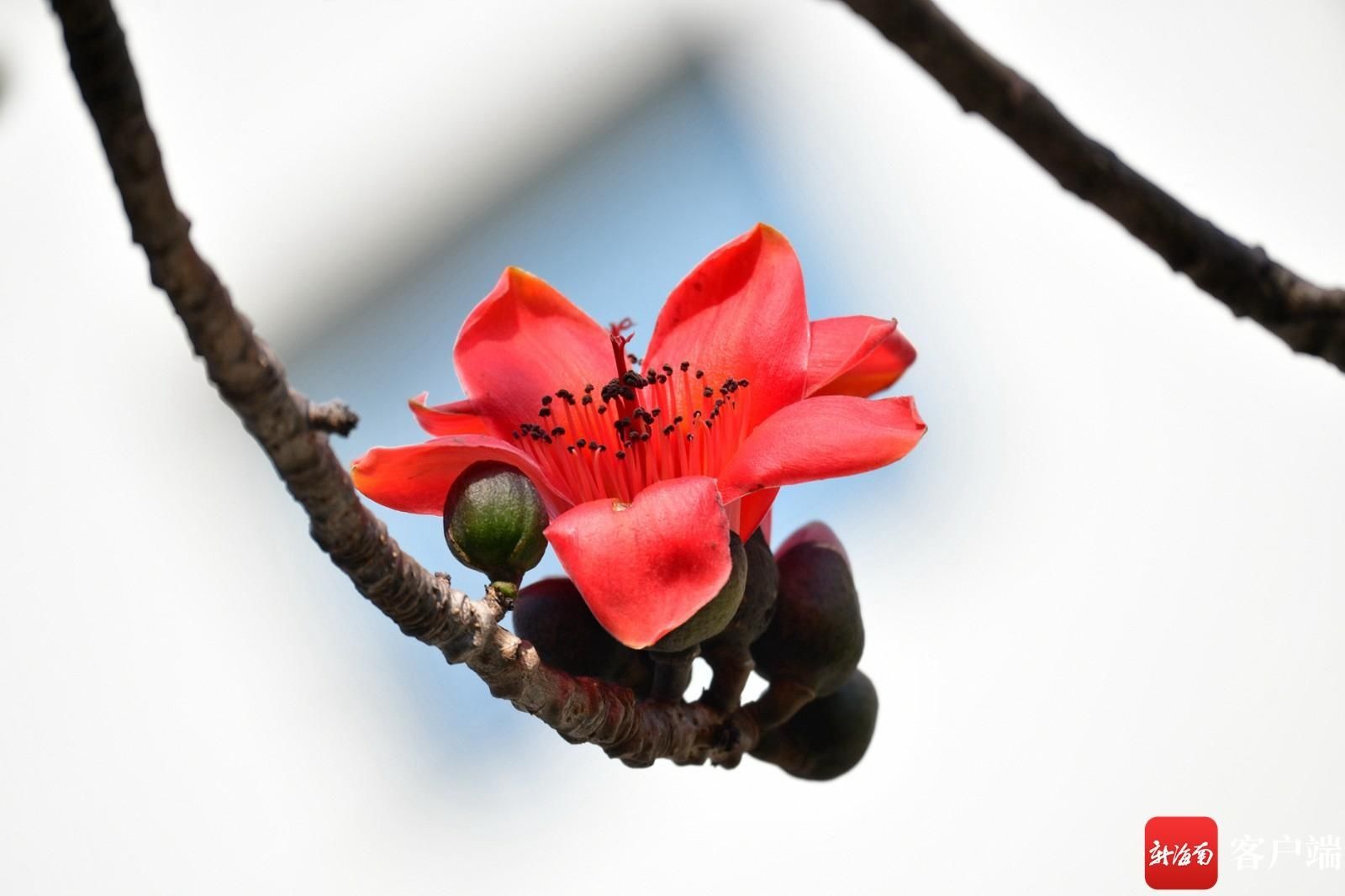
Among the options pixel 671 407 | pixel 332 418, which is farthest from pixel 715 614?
pixel 332 418

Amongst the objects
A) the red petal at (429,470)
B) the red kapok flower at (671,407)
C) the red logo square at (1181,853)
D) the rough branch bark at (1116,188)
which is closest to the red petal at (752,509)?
the red kapok flower at (671,407)

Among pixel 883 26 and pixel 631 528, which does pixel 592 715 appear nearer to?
pixel 631 528

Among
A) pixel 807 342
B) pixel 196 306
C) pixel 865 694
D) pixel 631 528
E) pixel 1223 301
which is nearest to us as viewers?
pixel 196 306

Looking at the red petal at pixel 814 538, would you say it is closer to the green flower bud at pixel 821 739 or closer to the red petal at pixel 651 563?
the green flower bud at pixel 821 739

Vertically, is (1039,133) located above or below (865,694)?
above

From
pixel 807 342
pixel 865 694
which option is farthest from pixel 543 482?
pixel 865 694

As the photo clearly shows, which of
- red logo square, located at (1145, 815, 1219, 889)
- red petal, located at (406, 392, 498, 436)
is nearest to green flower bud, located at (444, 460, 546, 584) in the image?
red petal, located at (406, 392, 498, 436)

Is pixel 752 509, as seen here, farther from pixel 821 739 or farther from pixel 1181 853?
pixel 1181 853
